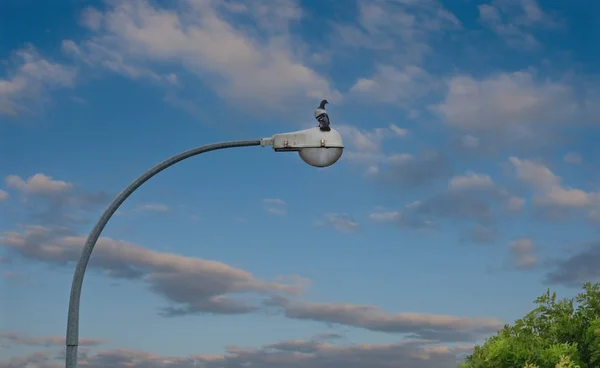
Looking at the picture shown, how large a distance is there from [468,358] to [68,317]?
31.0 feet

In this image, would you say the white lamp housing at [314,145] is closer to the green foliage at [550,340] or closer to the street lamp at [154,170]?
the street lamp at [154,170]

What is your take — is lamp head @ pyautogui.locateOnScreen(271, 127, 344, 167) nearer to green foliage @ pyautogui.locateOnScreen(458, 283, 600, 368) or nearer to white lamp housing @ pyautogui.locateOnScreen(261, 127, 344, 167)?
white lamp housing @ pyautogui.locateOnScreen(261, 127, 344, 167)

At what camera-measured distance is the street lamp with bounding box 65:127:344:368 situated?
992 cm

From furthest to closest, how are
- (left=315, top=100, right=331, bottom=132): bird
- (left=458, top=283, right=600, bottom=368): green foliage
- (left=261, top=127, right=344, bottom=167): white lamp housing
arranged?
(left=458, top=283, right=600, bottom=368): green foliage < (left=315, top=100, right=331, bottom=132): bird < (left=261, top=127, right=344, bottom=167): white lamp housing

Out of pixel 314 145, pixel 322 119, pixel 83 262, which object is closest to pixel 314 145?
pixel 314 145

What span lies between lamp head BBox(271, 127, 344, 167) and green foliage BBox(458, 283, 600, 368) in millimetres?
6232

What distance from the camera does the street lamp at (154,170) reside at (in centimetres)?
992

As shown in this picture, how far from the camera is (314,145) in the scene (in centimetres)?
992

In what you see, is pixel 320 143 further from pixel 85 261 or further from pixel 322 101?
pixel 85 261

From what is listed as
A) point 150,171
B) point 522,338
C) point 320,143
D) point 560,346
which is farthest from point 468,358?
point 150,171

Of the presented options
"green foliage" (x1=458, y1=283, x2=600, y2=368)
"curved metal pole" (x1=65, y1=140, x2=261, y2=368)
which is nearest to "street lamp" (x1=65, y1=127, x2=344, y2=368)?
"curved metal pole" (x1=65, y1=140, x2=261, y2=368)

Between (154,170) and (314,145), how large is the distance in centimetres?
239

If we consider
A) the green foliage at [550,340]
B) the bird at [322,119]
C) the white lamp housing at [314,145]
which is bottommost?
the green foliage at [550,340]

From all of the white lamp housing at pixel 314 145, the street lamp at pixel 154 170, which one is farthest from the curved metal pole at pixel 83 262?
the white lamp housing at pixel 314 145
